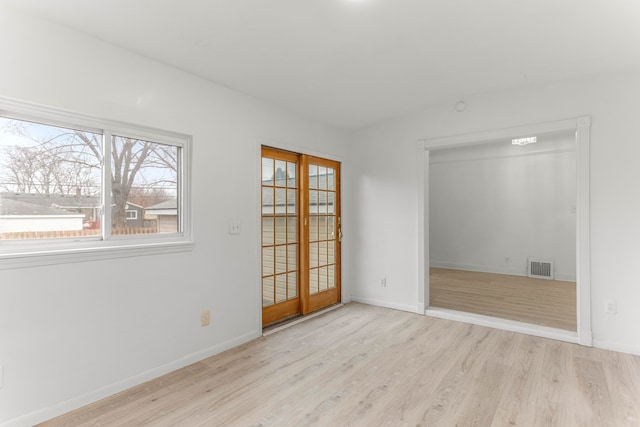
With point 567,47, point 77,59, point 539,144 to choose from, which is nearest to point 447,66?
point 567,47

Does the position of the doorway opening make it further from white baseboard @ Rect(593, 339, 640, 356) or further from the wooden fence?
the wooden fence

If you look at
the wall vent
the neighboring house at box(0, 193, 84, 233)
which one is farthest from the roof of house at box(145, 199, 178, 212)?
the wall vent

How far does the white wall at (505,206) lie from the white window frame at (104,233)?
6.00 m

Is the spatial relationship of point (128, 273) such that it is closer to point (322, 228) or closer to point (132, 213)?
point (132, 213)

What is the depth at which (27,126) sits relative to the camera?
7.14 ft

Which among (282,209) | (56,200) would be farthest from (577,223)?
(56,200)

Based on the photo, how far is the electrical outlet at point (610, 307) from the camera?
3.23 m

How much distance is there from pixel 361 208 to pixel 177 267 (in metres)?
2.69

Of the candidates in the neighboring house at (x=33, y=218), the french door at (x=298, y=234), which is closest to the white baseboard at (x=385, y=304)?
the french door at (x=298, y=234)

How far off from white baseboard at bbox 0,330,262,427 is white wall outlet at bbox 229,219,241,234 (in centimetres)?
101

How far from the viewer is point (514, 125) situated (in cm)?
371

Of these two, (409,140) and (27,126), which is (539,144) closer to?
(409,140)

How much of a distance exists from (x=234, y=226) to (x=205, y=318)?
85 centimetres

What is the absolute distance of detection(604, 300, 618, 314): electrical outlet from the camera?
3.23m
